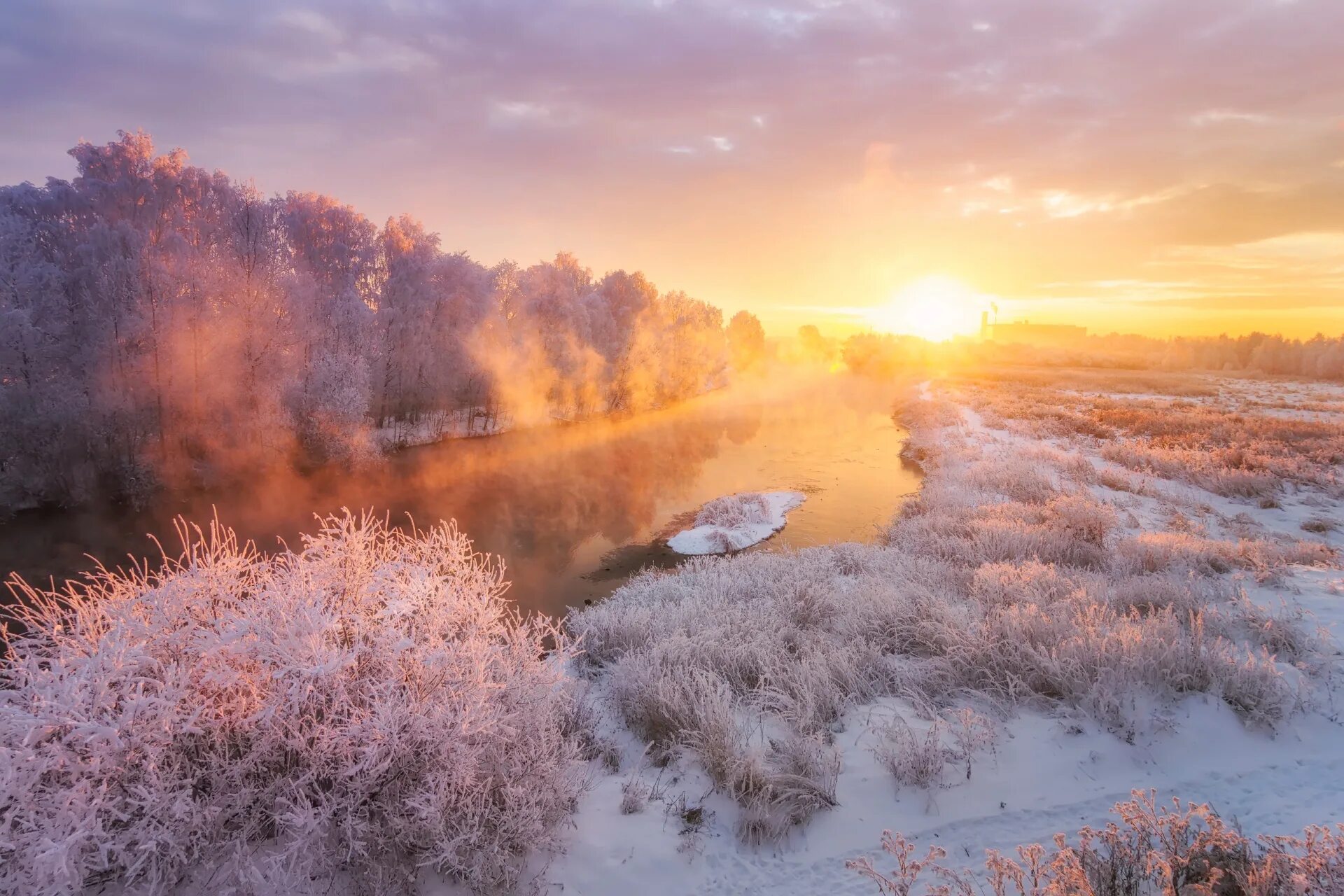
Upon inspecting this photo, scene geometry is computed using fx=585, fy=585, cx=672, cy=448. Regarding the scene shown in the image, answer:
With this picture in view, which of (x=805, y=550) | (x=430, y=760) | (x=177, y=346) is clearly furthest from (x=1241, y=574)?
(x=177, y=346)

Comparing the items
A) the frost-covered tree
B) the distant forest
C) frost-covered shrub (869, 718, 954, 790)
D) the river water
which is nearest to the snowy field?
frost-covered shrub (869, 718, 954, 790)

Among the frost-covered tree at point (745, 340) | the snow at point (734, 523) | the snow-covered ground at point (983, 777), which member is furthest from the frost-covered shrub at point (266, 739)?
the frost-covered tree at point (745, 340)

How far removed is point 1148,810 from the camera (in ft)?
12.6

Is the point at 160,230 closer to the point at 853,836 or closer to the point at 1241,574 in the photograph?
the point at 853,836

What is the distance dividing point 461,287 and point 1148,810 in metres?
33.0

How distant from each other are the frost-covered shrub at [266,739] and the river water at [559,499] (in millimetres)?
7695

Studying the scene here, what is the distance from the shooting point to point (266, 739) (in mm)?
3695

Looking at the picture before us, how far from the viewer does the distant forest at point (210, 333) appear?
1733 cm

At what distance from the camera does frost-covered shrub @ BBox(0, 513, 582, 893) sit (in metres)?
3.25

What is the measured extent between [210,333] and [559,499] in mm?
13575

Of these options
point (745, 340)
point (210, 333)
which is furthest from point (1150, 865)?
point (745, 340)

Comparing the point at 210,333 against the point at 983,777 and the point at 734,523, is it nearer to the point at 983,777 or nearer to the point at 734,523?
the point at 734,523

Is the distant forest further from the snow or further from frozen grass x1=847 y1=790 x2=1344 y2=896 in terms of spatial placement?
frozen grass x1=847 y1=790 x2=1344 y2=896

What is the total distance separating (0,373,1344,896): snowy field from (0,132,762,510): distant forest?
18.1 metres
